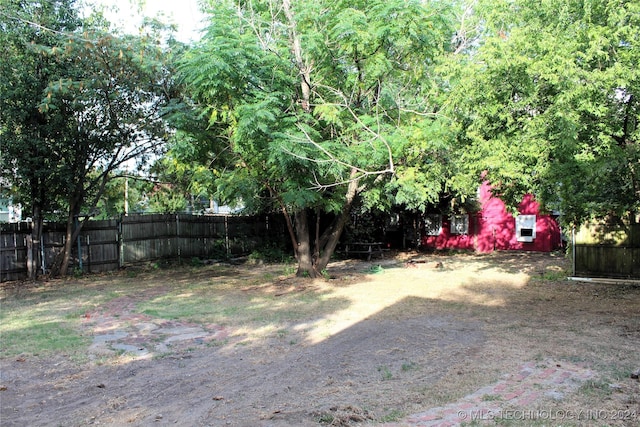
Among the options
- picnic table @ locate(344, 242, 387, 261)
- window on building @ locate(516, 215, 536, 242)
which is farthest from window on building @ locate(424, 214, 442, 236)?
picnic table @ locate(344, 242, 387, 261)

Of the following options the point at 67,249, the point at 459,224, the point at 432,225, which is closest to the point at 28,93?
the point at 67,249

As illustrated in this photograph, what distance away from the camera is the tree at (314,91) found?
9.85 metres

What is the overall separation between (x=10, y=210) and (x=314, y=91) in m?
13.6

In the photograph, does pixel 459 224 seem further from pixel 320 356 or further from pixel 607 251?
pixel 320 356

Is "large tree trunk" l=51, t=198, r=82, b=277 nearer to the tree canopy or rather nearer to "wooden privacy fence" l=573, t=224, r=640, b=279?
the tree canopy

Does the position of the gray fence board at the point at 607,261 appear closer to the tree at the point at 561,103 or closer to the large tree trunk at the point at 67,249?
the tree at the point at 561,103

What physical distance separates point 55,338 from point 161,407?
3374mm

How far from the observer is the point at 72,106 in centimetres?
1204

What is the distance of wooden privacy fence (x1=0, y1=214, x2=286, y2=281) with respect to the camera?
43.7 feet

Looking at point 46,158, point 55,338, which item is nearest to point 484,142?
point 55,338

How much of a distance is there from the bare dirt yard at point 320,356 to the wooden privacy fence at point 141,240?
6.57 ft

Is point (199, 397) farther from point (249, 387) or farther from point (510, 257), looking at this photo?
point (510, 257)

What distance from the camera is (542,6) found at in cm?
955

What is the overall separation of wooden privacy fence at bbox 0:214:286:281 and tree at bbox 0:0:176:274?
2.57 feet
